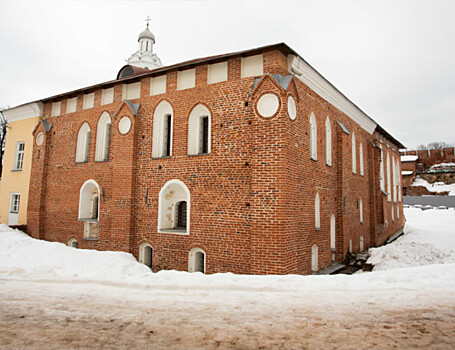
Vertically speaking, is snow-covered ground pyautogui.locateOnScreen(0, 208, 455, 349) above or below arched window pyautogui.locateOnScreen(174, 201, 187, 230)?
below

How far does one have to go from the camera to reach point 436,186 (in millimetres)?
45469

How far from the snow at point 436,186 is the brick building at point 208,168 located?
1497 inches

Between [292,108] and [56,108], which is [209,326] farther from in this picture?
[56,108]

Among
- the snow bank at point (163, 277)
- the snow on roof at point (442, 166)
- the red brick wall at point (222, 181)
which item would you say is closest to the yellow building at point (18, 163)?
the red brick wall at point (222, 181)

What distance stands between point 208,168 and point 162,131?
2.50 metres

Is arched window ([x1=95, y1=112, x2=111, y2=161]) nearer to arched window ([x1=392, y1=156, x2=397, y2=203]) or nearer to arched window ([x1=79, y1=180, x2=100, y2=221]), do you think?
arched window ([x1=79, y1=180, x2=100, y2=221])

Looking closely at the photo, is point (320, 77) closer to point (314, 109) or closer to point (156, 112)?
point (314, 109)

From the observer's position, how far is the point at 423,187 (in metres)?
42.6

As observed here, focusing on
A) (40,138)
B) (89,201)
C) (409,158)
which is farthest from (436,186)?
(40,138)

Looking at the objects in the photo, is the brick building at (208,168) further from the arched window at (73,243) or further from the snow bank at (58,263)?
the snow bank at (58,263)

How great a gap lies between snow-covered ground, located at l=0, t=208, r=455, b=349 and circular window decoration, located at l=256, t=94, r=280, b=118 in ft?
13.6

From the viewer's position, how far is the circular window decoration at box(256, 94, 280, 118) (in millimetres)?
7914

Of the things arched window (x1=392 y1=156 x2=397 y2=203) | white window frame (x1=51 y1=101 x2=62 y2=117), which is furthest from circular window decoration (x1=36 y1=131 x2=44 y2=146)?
arched window (x1=392 y1=156 x2=397 y2=203)

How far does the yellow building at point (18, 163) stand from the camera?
45.4ft
